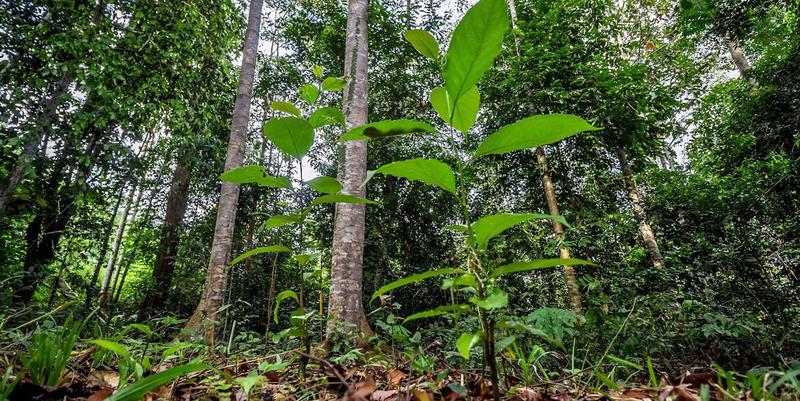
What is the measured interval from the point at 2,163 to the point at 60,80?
137 cm

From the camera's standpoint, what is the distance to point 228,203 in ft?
13.4

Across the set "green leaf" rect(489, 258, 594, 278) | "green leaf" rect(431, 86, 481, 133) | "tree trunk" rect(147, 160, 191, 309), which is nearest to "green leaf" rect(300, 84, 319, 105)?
"green leaf" rect(431, 86, 481, 133)

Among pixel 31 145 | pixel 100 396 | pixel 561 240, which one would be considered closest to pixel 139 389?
pixel 100 396

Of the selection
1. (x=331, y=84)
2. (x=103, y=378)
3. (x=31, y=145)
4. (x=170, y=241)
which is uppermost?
(x=31, y=145)

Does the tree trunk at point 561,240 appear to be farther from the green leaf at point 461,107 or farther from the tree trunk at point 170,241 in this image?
the tree trunk at point 170,241

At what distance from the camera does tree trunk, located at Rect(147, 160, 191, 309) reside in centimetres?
644

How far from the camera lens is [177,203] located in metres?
7.07

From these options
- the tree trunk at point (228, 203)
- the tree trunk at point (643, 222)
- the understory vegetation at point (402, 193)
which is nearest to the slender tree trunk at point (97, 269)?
the understory vegetation at point (402, 193)

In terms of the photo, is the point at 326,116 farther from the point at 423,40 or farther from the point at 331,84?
the point at 423,40

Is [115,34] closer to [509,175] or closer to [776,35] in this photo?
[509,175]

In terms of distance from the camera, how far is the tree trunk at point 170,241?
21.1ft

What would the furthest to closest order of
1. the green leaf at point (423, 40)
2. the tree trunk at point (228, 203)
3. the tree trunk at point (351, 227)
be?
1. the tree trunk at point (228, 203)
2. the tree trunk at point (351, 227)
3. the green leaf at point (423, 40)

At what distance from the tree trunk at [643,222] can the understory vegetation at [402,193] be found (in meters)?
0.07

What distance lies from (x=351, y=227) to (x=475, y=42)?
8.24ft
